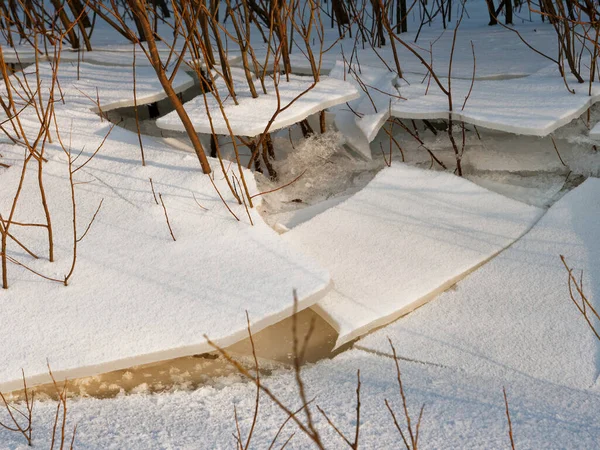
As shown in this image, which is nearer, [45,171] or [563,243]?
[563,243]

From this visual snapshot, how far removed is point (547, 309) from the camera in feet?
6.86

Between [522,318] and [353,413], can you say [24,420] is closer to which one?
[353,413]

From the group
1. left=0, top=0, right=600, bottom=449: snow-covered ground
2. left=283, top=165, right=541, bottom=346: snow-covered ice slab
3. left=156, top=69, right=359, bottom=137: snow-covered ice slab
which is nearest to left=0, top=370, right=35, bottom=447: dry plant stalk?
left=0, top=0, right=600, bottom=449: snow-covered ground

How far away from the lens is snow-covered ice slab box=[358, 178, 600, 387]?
6.24 feet

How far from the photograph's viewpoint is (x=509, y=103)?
2.85 meters

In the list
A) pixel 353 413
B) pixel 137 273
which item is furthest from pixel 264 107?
pixel 353 413

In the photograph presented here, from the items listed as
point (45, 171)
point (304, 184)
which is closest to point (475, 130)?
point (304, 184)

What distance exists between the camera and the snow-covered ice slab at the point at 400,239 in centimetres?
216

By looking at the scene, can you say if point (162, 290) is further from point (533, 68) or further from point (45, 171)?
point (533, 68)

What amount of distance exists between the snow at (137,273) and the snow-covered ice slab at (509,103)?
823 mm

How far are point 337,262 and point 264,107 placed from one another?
2.64 ft

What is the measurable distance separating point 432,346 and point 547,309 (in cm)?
38

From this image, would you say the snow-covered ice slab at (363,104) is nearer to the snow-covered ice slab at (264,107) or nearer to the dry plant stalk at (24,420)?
the snow-covered ice slab at (264,107)

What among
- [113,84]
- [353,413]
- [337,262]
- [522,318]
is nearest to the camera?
[353,413]
